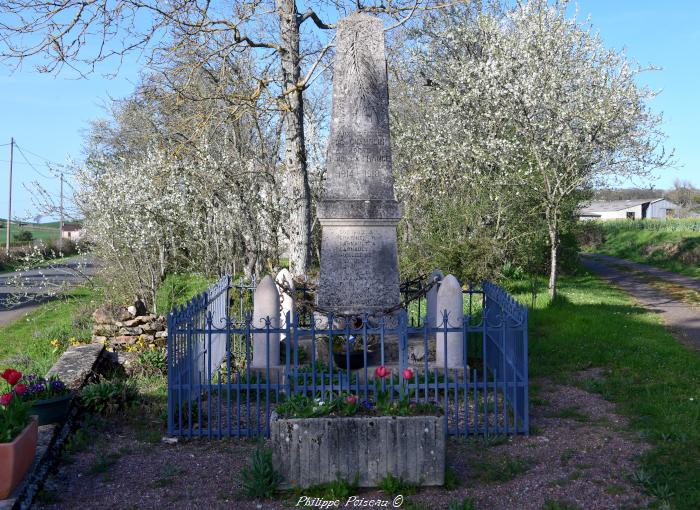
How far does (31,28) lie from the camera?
10.2 meters

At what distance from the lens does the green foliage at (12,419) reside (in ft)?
15.4

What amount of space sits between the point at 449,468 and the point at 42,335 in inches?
389

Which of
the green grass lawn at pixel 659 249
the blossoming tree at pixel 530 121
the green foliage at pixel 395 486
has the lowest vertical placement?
the green foliage at pixel 395 486

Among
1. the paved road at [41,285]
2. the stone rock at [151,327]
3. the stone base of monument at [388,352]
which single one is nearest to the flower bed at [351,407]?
the stone base of monument at [388,352]

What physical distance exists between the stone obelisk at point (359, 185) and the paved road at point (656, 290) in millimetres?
6274

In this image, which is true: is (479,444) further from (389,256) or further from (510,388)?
(389,256)

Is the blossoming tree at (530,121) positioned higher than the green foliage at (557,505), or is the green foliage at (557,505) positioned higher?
the blossoming tree at (530,121)

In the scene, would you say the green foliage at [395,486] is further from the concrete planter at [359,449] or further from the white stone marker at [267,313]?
the white stone marker at [267,313]

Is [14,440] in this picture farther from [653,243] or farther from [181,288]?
[653,243]

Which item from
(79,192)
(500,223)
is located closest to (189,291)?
(79,192)

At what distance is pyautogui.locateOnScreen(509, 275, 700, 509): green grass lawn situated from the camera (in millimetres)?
5309

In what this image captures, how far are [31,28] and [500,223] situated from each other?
1267 centimetres

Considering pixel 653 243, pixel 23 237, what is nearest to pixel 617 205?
pixel 653 243

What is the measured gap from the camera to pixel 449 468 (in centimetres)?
525
